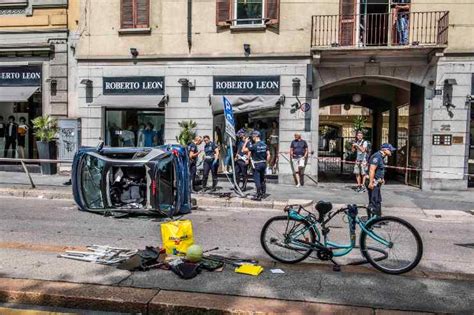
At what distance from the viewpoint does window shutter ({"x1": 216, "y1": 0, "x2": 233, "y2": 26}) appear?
51.8 ft

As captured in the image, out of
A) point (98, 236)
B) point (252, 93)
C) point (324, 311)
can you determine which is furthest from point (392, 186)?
point (324, 311)

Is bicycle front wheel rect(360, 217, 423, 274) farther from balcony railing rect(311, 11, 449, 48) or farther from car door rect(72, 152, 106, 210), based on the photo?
balcony railing rect(311, 11, 449, 48)

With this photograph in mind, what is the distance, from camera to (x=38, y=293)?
4633 millimetres

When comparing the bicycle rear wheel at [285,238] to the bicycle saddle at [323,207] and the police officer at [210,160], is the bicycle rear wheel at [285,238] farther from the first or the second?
the police officer at [210,160]

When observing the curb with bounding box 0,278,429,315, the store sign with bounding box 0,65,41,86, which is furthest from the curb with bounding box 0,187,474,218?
the curb with bounding box 0,278,429,315

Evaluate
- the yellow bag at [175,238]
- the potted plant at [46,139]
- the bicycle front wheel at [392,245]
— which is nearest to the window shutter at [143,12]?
the potted plant at [46,139]

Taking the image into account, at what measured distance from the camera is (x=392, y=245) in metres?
5.66

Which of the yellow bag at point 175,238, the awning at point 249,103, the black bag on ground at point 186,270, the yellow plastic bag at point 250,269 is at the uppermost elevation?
the awning at point 249,103

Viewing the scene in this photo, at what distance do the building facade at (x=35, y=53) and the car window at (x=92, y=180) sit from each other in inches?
328

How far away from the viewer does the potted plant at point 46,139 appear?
16.2 meters

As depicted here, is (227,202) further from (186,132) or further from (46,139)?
(46,139)

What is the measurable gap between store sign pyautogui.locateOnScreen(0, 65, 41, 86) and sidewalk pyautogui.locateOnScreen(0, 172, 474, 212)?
367 centimetres

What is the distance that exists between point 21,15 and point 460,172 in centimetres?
1595

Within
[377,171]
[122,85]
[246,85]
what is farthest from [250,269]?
[122,85]
